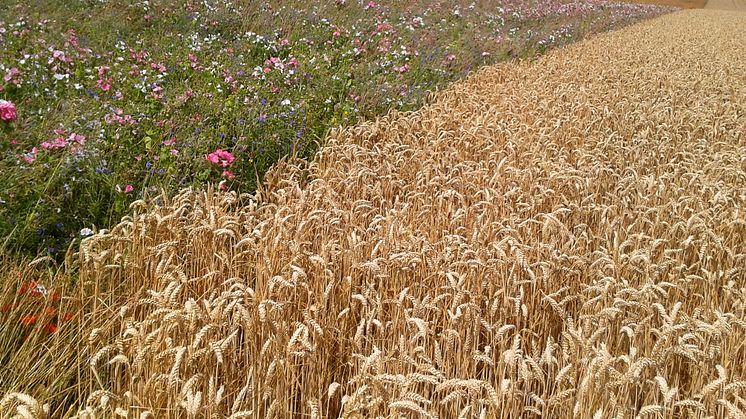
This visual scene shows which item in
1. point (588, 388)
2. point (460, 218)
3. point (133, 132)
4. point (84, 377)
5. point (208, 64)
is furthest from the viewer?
point (208, 64)

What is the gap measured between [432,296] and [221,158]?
201cm

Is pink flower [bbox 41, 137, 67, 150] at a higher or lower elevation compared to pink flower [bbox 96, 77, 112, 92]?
lower

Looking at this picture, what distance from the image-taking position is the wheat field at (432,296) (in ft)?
6.71

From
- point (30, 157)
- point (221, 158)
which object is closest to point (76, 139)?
point (30, 157)

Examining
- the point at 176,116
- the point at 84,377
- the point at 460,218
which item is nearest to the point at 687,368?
the point at 460,218

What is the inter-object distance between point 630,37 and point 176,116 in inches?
604

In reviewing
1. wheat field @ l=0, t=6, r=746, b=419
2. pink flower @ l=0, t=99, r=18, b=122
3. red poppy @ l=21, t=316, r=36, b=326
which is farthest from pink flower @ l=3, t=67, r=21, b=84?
red poppy @ l=21, t=316, r=36, b=326

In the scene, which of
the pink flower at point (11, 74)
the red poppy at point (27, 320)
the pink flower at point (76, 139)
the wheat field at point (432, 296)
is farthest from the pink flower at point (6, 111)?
the red poppy at point (27, 320)

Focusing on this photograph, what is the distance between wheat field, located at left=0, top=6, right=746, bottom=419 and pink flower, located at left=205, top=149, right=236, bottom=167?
0.95 feet

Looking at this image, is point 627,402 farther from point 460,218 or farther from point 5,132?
point 5,132

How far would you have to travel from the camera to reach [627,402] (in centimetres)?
214

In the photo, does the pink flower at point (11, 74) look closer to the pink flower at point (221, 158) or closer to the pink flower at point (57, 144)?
the pink flower at point (57, 144)

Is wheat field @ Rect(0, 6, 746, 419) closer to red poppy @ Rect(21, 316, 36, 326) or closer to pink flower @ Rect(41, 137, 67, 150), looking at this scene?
red poppy @ Rect(21, 316, 36, 326)

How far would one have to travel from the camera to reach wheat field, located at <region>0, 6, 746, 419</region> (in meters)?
2.04
